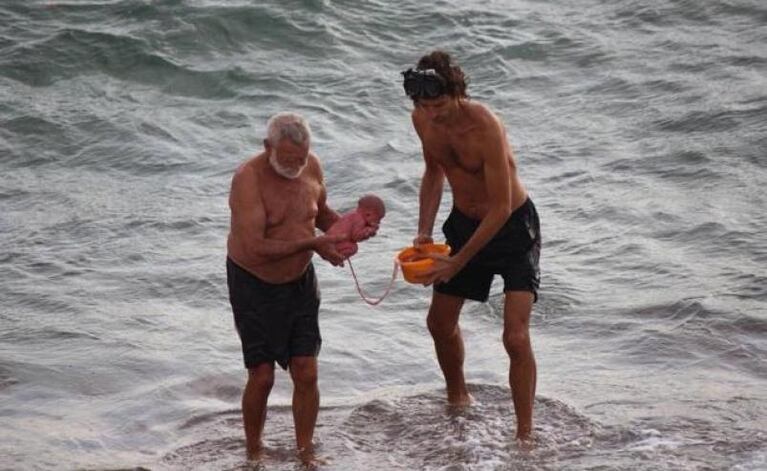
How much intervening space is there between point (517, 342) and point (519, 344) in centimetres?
1

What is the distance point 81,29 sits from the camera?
1589 centimetres

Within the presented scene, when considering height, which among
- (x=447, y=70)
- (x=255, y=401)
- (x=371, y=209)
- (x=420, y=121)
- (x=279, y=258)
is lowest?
(x=255, y=401)

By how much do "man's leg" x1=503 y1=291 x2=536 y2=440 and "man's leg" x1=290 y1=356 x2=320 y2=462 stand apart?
971mm

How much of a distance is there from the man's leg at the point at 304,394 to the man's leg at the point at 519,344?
0.97 meters

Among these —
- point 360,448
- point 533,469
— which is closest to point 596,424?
point 533,469

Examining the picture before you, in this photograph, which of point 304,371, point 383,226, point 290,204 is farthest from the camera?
point 383,226

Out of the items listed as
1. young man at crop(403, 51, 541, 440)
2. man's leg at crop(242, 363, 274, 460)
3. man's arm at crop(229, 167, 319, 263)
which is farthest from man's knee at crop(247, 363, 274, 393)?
young man at crop(403, 51, 541, 440)

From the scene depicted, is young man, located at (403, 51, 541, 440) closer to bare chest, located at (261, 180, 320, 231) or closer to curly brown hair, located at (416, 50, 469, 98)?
curly brown hair, located at (416, 50, 469, 98)

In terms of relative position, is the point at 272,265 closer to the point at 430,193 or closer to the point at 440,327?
the point at 430,193

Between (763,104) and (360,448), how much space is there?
25.7 feet

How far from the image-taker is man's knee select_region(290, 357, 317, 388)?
6.61 m

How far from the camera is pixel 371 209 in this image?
636cm

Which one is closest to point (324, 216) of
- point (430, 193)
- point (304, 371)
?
point (430, 193)

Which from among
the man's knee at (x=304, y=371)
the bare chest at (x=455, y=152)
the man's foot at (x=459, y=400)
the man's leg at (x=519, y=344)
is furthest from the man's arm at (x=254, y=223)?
the man's foot at (x=459, y=400)
